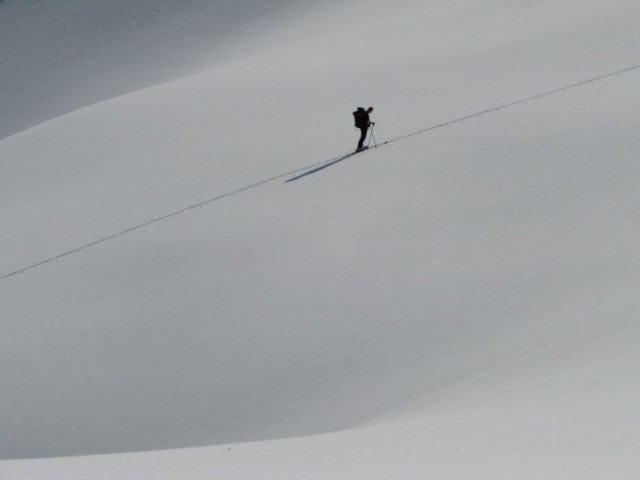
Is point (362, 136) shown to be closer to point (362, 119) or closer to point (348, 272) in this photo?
point (362, 119)

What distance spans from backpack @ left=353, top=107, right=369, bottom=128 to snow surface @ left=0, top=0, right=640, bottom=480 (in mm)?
714

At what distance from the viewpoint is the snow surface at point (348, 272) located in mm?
9961

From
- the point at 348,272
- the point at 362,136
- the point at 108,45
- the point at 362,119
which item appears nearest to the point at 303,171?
the point at 362,136

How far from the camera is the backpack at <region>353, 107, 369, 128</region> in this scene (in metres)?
18.6

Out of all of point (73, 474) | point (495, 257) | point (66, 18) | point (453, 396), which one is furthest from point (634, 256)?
point (66, 18)

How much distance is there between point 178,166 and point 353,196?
183 inches

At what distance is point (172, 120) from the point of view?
77.3ft

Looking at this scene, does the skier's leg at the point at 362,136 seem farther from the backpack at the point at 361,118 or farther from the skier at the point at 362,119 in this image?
the backpack at the point at 361,118

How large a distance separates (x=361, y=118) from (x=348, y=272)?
3.69 meters

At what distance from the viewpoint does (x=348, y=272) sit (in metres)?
Result: 16.1

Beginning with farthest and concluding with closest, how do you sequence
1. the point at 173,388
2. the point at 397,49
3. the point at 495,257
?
the point at 397,49
the point at 495,257
the point at 173,388

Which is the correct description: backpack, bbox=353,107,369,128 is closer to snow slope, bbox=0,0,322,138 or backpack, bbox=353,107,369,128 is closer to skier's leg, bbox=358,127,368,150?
skier's leg, bbox=358,127,368,150

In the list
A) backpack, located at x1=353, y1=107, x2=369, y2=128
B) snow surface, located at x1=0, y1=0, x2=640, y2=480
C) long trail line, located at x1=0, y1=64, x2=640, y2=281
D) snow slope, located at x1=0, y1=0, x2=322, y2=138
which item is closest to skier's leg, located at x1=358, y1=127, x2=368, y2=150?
backpack, located at x1=353, y1=107, x2=369, y2=128

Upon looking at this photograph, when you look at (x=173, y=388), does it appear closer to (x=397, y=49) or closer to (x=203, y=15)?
(x=397, y=49)
